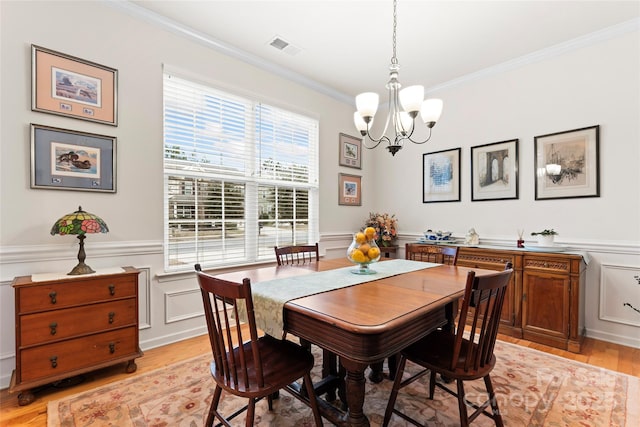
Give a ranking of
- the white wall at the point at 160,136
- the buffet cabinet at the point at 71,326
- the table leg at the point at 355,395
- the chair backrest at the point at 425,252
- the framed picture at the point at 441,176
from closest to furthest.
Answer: the table leg at the point at 355,395 → the buffet cabinet at the point at 71,326 → the white wall at the point at 160,136 → the chair backrest at the point at 425,252 → the framed picture at the point at 441,176

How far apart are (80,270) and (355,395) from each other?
6.90ft

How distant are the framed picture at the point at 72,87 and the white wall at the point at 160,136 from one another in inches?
2.1

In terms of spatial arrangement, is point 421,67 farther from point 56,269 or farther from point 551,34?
point 56,269

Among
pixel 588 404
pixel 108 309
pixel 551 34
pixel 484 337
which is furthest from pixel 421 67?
pixel 108 309

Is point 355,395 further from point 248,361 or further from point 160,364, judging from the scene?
point 160,364

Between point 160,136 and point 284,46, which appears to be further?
point 284,46

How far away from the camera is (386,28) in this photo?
2.84 meters

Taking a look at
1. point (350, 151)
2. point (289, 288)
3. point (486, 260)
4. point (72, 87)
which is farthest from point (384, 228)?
point (72, 87)

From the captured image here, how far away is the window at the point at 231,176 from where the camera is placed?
292 centimetres

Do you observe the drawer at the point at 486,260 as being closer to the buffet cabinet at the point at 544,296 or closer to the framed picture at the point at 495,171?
the buffet cabinet at the point at 544,296

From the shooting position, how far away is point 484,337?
153 centimetres

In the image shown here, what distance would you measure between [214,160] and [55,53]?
1.41 m

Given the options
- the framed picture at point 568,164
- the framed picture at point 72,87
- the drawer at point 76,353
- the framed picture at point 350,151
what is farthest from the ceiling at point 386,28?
the drawer at point 76,353

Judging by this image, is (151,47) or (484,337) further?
(151,47)
